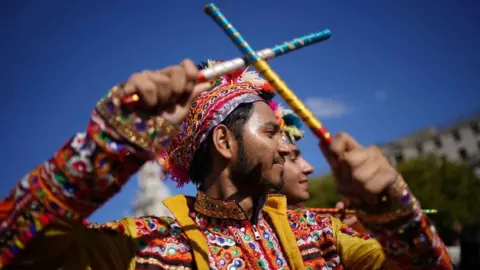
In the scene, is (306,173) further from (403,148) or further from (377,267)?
(403,148)

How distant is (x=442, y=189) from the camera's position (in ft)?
115

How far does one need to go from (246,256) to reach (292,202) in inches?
100

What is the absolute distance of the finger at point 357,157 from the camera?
1.86 m

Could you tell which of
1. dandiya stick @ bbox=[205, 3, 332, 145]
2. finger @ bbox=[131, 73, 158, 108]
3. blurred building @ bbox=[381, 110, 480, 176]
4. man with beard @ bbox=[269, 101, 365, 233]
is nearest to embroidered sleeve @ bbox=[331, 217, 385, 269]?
dandiya stick @ bbox=[205, 3, 332, 145]

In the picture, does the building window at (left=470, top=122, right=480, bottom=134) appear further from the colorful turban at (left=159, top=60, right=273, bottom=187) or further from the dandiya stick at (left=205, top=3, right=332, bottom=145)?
the dandiya stick at (left=205, top=3, right=332, bottom=145)

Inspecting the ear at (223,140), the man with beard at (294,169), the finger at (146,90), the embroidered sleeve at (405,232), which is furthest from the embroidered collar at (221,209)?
the man with beard at (294,169)

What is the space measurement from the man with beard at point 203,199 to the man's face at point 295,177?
1.73 meters

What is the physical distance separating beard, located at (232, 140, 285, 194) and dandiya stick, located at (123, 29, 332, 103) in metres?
0.98

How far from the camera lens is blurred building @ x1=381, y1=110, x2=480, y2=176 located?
4825 cm

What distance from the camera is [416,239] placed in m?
2.06

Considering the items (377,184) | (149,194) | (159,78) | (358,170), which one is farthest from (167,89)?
(149,194)

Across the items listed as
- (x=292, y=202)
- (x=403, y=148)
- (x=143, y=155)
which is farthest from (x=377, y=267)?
(x=403, y=148)

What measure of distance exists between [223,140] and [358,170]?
153 cm

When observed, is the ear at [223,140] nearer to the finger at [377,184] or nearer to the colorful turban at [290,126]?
the finger at [377,184]
